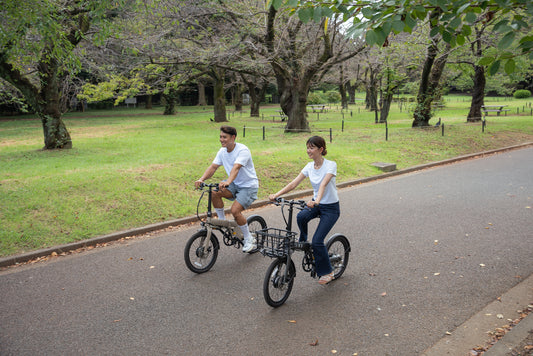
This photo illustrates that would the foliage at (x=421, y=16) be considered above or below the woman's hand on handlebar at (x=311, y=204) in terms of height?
above

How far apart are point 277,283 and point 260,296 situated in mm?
509

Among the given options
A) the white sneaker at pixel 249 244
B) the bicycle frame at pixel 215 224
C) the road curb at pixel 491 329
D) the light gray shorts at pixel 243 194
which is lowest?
the road curb at pixel 491 329

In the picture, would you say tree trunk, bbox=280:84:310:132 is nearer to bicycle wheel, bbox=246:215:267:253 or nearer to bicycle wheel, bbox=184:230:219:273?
bicycle wheel, bbox=246:215:267:253

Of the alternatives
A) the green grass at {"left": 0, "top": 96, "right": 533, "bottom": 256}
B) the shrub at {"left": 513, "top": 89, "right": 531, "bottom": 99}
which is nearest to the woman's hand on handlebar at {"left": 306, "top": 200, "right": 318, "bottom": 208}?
the green grass at {"left": 0, "top": 96, "right": 533, "bottom": 256}

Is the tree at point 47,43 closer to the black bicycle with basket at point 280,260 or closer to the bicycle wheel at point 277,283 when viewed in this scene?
the black bicycle with basket at point 280,260

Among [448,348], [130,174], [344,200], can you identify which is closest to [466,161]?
[344,200]

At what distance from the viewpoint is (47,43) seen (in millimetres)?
10719

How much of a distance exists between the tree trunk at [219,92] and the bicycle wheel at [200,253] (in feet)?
79.7

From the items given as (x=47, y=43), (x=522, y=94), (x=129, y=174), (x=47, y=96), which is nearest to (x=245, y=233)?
(x=129, y=174)

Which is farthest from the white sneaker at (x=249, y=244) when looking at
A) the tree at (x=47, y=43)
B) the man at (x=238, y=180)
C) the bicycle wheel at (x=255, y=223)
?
the tree at (x=47, y=43)

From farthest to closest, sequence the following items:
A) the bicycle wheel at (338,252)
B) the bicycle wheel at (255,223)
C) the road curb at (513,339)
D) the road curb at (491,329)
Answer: the bicycle wheel at (255,223) < the bicycle wheel at (338,252) < the road curb at (491,329) < the road curb at (513,339)

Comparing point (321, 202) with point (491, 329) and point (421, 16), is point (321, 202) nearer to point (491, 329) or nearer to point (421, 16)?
point (491, 329)

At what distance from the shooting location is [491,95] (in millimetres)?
67812

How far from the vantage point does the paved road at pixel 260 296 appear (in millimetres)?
4223
